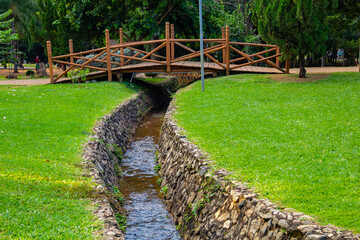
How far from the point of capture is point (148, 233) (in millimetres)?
7367

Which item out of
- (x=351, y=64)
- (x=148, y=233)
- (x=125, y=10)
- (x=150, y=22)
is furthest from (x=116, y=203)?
(x=351, y=64)

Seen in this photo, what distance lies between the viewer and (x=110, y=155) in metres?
10.8

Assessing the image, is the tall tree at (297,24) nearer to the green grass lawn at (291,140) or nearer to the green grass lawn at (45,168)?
the green grass lawn at (291,140)

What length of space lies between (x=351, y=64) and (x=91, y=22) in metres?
16.6

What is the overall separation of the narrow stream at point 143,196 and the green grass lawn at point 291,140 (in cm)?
144

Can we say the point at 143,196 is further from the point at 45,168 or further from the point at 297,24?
the point at 297,24

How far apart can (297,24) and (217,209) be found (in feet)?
40.1

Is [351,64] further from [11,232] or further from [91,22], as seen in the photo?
[11,232]

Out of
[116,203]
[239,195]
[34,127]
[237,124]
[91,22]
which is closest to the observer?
[239,195]

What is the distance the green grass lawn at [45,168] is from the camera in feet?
17.5

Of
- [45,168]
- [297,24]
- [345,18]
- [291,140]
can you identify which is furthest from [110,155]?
[345,18]

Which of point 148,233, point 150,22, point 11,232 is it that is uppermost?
point 150,22

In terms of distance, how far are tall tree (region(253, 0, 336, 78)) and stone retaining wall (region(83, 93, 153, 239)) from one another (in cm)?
644

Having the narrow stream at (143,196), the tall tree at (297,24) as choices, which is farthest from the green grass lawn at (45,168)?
the tall tree at (297,24)
